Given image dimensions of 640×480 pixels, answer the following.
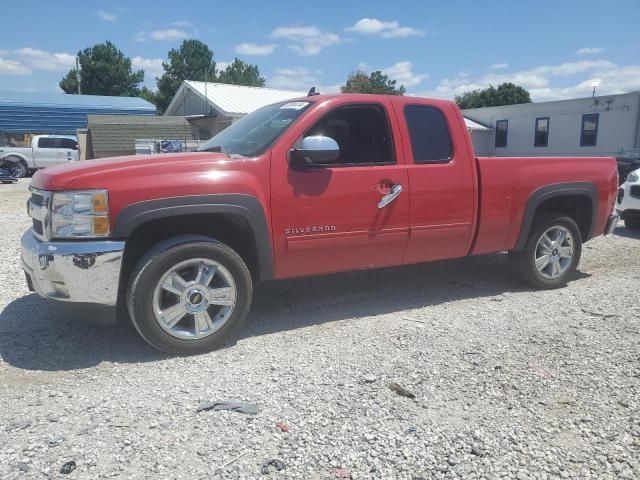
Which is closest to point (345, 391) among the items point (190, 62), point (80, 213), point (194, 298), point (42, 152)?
point (194, 298)

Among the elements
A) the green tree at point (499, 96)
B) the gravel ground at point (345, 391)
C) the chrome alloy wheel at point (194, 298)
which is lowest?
the gravel ground at point (345, 391)

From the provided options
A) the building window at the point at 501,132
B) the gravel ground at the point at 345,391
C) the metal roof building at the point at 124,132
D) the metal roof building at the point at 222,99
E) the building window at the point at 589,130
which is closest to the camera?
the gravel ground at the point at 345,391

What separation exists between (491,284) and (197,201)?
140 inches

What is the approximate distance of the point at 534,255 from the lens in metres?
5.38

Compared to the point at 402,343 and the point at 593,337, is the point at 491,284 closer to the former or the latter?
the point at 593,337

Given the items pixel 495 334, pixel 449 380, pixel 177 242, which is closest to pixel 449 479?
pixel 449 380

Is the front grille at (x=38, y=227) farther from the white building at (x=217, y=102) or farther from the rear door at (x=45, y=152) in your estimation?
the rear door at (x=45, y=152)

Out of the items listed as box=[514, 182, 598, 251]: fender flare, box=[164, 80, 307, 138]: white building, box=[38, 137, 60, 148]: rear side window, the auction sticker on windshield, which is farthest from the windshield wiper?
box=[38, 137, 60, 148]: rear side window

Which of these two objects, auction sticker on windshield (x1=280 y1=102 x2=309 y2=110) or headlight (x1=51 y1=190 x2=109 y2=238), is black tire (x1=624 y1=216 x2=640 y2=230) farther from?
headlight (x1=51 y1=190 x2=109 y2=238)

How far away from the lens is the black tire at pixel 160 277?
3574 mm

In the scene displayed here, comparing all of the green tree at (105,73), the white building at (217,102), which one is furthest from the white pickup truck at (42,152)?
the green tree at (105,73)

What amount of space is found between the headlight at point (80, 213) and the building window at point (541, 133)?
2872 centimetres

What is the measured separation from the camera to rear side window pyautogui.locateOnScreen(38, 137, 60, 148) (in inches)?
895

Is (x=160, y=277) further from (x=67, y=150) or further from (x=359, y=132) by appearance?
(x=67, y=150)
